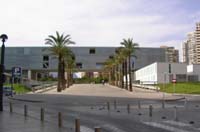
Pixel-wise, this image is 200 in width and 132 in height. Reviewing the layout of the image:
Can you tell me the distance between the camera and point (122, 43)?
8525cm

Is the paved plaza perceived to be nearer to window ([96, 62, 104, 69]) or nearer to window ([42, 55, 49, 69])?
window ([42, 55, 49, 69])

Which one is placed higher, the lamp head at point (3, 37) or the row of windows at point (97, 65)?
the row of windows at point (97, 65)

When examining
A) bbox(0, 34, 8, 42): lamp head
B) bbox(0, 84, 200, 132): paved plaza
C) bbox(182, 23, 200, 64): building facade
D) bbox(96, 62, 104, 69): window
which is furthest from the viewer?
bbox(182, 23, 200, 64): building facade

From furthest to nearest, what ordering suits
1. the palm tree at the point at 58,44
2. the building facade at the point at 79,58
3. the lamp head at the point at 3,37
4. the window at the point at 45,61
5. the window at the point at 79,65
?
the window at the point at 79,65, the window at the point at 45,61, the building facade at the point at 79,58, the palm tree at the point at 58,44, the lamp head at the point at 3,37

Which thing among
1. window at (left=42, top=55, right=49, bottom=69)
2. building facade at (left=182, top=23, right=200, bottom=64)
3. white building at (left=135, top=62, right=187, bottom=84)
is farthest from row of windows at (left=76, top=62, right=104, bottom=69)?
building facade at (left=182, top=23, right=200, bottom=64)

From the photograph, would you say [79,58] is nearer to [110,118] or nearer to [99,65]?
[99,65]

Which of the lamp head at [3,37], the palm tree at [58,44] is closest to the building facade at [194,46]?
the palm tree at [58,44]

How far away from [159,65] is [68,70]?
32.1m

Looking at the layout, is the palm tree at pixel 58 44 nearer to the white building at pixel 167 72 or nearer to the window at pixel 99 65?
the white building at pixel 167 72

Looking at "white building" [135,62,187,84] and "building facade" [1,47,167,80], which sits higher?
"building facade" [1,47,167,80]

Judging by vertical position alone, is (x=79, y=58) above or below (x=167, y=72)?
above

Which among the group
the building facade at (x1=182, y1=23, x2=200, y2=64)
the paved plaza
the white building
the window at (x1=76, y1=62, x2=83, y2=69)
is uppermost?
the building facade at (x1=182, y1=23, x2=200, y2=64)

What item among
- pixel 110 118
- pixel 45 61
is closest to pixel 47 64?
pixel 45 61

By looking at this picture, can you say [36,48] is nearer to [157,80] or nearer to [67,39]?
[157,80]
